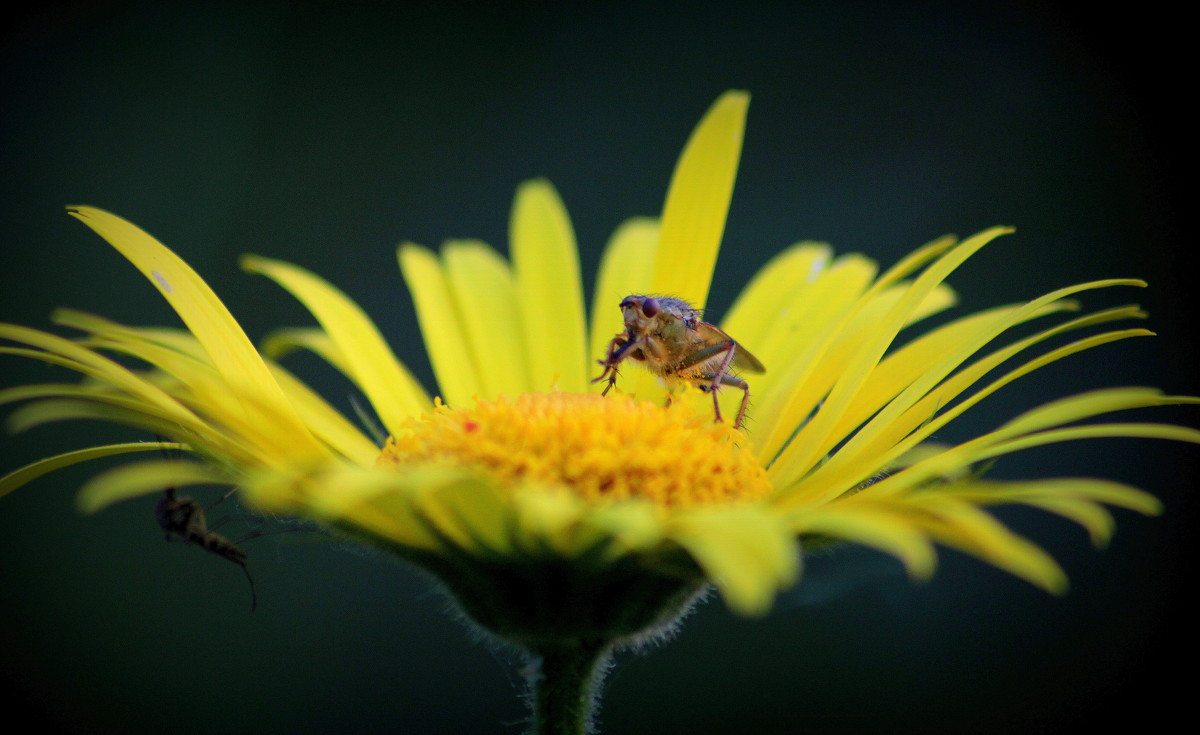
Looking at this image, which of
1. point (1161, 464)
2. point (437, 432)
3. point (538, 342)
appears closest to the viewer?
point (437, 432)

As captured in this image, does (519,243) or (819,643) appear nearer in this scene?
(519,243)

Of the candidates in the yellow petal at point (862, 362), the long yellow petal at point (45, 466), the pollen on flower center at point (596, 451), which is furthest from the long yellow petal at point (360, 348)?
the yellow petal at point (862, 362)

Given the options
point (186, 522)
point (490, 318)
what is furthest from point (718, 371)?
point (186, 522)

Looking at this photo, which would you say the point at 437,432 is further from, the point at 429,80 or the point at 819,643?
the point at 429,80

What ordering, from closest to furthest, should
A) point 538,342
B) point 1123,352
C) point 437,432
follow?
point 437,432 → point 538,342 → point 1123,352

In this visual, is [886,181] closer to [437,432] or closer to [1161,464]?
[1161,464]

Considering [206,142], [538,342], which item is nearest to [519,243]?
[538,342]

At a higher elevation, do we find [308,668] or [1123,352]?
[1123,352]

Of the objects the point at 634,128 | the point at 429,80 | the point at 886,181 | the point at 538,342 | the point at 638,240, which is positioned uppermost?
the point at 429,80
